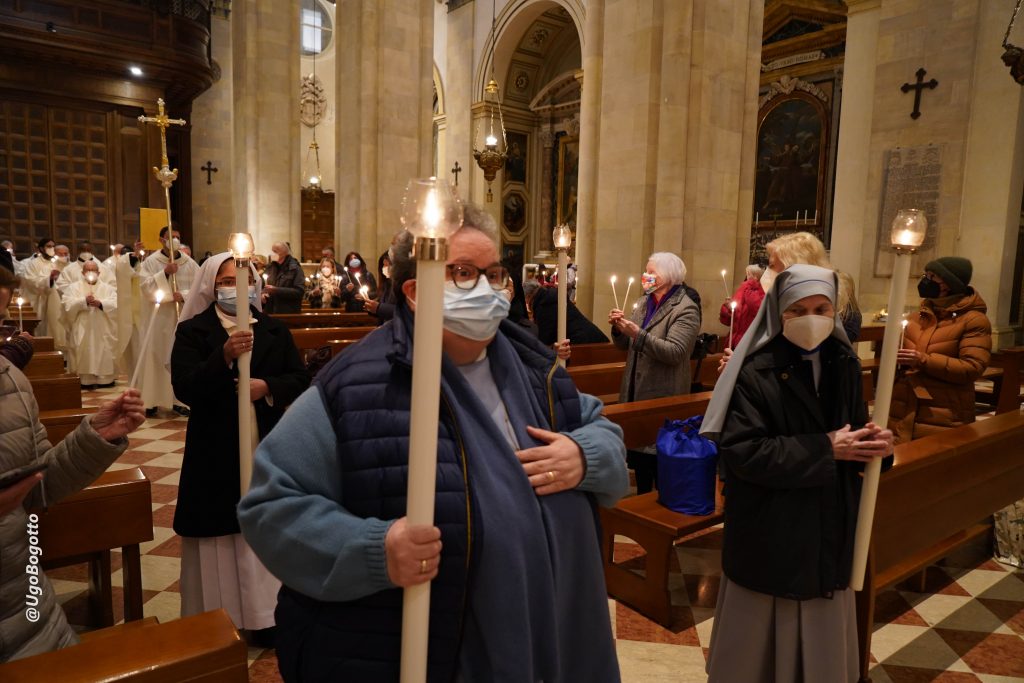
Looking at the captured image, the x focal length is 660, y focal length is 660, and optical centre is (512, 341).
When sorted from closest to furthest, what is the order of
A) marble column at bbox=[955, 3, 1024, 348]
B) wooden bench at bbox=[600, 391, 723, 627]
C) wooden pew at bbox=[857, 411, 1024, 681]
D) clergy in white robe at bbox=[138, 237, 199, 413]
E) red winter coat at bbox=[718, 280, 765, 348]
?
wooden pew at bbox=[857, 411, 1024, 681], wooden bench at bbox=[600, 391, 723, 627], red winter coat at bbox=[718, 280, 765, 348], clergy in white robe at bbox=[138, 237, 199, 413], marble column at bbox=[955, 3, 1024, 348]

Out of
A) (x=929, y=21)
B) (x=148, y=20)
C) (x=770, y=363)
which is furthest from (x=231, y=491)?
(x=148, y=20)

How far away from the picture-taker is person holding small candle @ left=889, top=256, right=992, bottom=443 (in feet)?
13.5

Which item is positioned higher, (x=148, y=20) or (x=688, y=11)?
(x=148, y=20)

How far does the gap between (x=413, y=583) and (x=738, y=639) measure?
1.67m

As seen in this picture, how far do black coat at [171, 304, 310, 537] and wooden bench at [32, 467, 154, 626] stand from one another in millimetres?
161

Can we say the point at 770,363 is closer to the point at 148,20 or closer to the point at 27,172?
the point at 148,20

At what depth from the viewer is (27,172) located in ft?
47.3

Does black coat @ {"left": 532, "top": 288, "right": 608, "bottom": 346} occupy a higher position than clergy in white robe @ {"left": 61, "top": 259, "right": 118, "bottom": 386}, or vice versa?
black coat @ {"left": 532, "top": 288, "right": 608, "bottom": 346}

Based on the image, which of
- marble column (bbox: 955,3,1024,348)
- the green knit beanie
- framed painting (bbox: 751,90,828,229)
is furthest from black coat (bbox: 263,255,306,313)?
framed painting (bbox: 751,90,828,229)

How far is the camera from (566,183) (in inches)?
810

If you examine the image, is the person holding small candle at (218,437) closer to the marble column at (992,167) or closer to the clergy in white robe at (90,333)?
the clergy in white robe at (90,333)

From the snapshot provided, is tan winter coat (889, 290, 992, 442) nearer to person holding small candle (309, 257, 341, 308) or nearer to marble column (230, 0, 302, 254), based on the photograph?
person holding small candle (309, 257, 341, 308)

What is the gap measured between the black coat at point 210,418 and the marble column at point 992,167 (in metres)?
10.5

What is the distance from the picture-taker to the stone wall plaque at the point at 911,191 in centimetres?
984
